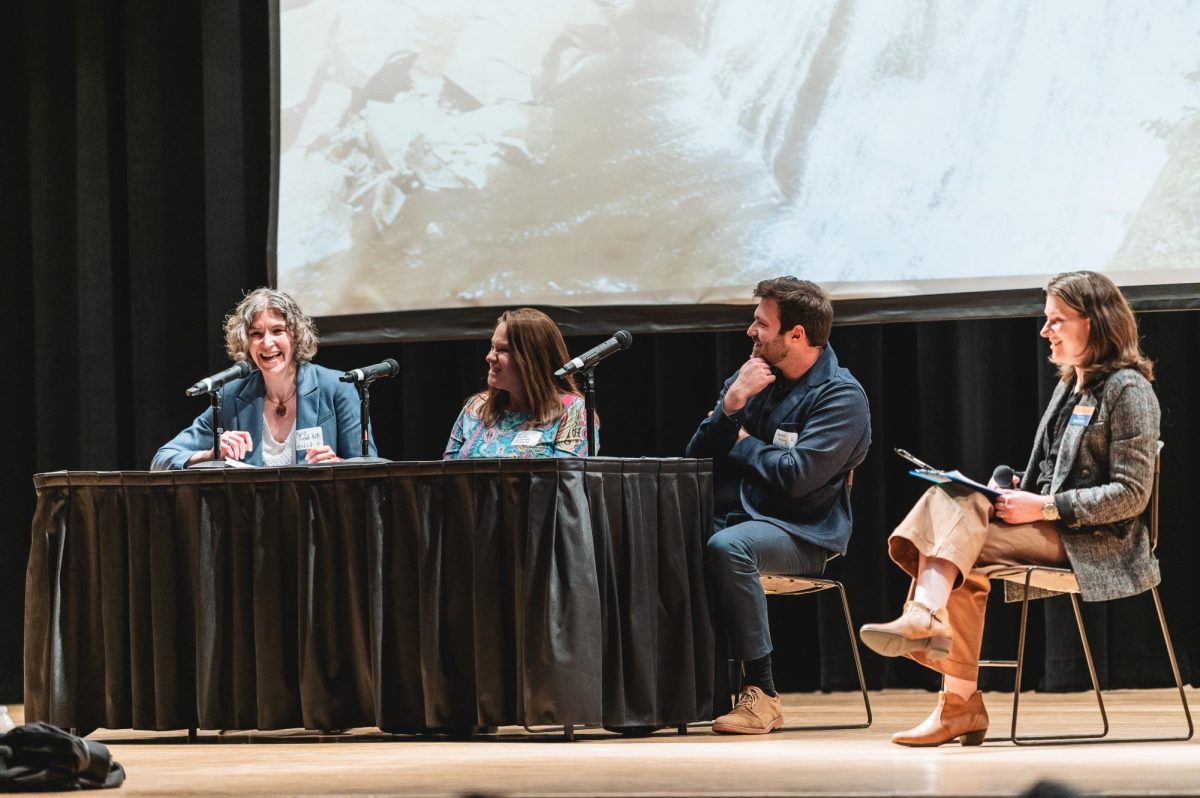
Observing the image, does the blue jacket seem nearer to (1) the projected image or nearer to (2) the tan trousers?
(2) the tan trousers

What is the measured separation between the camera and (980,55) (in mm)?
4289

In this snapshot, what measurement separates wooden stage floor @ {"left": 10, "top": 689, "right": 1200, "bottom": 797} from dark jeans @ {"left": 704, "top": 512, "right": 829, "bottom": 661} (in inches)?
9.3

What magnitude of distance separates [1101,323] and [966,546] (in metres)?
0.63

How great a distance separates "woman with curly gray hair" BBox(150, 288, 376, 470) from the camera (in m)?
4.05

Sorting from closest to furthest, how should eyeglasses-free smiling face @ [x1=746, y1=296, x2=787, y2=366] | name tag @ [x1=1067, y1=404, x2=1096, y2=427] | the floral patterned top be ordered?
name tag @ [x1=1067, y1=404, x2=1096, y2=427], eyeglasses-free smiling face @ [x1=746, y1=296, x2=787, y2=366], the floral patterned top

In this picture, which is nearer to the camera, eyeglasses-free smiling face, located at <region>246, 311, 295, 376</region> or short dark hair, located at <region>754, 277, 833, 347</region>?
short dark hair, located at <region>754, 277, 833, 347</region>

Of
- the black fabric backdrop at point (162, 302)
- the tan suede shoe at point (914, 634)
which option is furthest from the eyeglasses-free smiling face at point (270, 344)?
the tan suede shoe at point (914, 634)

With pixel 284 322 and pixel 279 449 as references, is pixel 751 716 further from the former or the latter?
pixel 284 322

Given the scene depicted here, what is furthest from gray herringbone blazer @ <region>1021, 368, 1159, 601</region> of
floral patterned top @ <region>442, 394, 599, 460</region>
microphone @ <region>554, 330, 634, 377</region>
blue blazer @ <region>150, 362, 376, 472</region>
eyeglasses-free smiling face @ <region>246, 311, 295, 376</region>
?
eyeglasses-free smiling face @ <region>246, 311, 295, 376</region>

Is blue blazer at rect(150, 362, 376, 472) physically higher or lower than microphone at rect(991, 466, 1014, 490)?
higher

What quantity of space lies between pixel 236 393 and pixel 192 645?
3.08 feet

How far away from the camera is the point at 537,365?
3.91 meters

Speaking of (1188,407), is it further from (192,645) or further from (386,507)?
(192,645)

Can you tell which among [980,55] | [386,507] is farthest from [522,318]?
[980,55]
